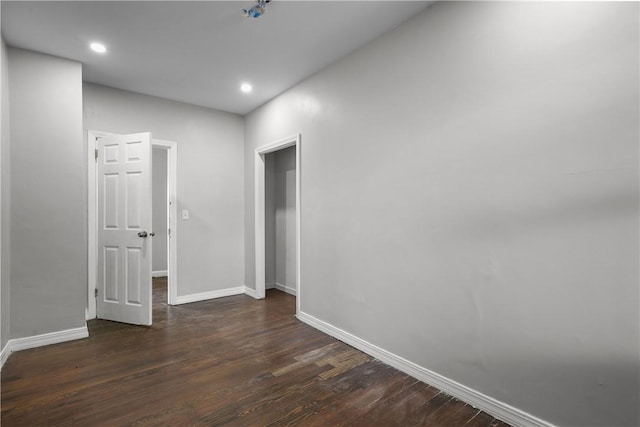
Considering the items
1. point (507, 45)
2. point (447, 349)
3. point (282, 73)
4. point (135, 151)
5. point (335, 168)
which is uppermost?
point (282, 73)

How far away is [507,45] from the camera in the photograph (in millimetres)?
1793

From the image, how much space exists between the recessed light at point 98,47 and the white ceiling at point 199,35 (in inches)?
1.7

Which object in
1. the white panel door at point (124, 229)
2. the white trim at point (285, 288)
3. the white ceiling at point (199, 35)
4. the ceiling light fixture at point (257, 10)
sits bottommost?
the white trim at point (285, 288)

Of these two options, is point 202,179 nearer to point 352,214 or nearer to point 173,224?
point 173,224

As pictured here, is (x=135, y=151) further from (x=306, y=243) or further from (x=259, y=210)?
(x=306, y=243)

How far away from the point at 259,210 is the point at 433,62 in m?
2.87

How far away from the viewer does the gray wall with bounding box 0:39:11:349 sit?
8.09ft

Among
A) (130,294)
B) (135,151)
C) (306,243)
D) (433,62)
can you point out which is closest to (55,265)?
(130,294)

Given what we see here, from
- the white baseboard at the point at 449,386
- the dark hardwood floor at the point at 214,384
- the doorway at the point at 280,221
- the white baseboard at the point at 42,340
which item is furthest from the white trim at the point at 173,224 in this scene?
the white baseboard at the point at 449,386

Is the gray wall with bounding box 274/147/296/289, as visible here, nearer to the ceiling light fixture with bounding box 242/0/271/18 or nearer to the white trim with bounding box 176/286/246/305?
the white trim with bounding box 176/286/246/305

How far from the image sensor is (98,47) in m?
2.71

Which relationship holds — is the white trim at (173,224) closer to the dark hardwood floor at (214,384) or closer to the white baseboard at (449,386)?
the dark hardwood floor at (214,384)

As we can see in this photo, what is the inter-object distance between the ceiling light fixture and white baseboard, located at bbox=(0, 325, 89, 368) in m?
3.17

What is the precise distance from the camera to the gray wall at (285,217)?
15.1ft
